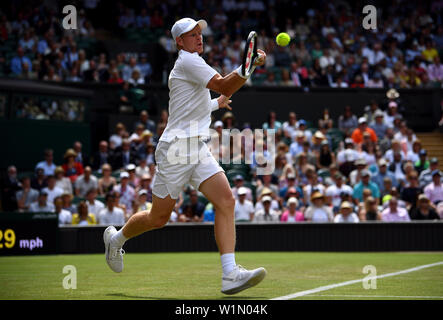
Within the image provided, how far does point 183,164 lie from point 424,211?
9.13 m

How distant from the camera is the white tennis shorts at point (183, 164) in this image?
690 cm

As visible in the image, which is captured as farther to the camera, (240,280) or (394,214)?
(394,214)

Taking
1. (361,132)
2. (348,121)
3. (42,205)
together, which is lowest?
(42,205)

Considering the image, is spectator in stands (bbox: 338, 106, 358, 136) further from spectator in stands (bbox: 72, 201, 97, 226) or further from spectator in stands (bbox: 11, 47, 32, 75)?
spectator in stands (bbox: 11, 47, 32, 75)

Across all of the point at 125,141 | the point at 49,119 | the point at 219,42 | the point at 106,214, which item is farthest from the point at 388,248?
the point at 219,42

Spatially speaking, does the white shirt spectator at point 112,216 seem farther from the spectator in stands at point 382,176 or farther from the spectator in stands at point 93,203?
the spectator in stands at point 382,176

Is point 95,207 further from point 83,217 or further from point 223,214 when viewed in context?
point 223,214

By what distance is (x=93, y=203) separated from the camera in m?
15.4

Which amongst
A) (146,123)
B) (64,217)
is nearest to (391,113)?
(146,123)

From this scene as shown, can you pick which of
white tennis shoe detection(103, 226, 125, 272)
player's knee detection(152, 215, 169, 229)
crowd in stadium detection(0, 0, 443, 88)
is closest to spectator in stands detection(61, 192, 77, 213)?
crowd in stadium detection(0, 0, 443, 88)

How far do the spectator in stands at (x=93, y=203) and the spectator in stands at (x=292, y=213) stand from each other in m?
3.53

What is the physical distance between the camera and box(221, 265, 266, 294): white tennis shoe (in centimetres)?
644

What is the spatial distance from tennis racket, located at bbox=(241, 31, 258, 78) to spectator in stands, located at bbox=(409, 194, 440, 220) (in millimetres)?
9292

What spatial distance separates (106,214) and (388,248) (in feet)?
17.1
